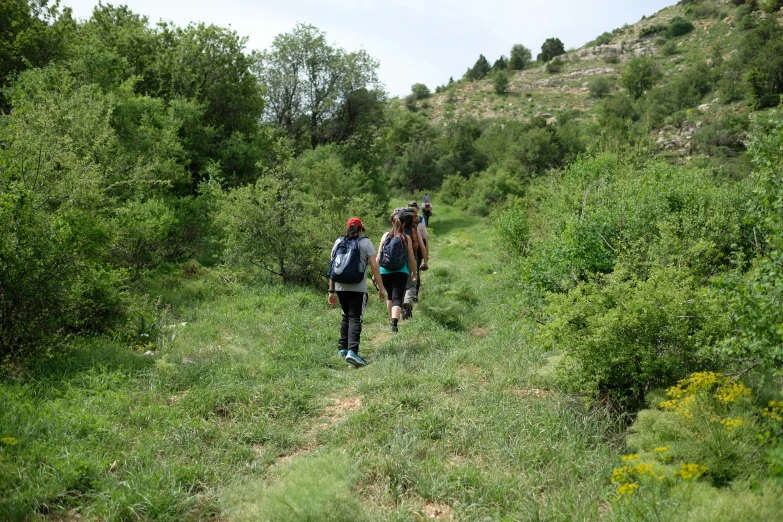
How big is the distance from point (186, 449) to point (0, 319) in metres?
2.90

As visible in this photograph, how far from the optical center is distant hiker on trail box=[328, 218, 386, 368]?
664cm

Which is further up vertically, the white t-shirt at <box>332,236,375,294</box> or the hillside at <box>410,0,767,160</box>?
the hillside at <box>410,0,767,160</box>

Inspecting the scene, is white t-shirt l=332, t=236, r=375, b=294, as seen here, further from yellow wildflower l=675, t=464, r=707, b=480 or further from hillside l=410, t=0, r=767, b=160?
hillside l=410, t=0, r=767, b=160

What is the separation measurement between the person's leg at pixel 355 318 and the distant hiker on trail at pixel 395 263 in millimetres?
1119

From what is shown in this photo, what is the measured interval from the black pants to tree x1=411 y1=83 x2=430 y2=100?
218ft

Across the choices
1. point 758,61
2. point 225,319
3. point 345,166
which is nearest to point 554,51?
point 758,61

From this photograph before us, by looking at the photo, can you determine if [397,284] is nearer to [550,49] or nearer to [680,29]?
[680,29]

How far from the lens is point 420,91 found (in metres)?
70.4

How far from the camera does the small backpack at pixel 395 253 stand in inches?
305

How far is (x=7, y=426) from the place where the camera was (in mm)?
4016

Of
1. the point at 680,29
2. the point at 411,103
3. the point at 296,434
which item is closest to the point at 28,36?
the point at 296,434

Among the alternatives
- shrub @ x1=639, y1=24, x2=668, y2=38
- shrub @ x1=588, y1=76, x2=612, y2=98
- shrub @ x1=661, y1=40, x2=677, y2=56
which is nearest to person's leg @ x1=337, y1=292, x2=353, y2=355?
shrub @ x1=588, y1=76, x2=612, y2=98

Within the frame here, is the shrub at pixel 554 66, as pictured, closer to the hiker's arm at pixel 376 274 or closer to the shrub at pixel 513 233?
the shrub at pixel 513 233

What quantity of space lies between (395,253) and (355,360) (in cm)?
197
